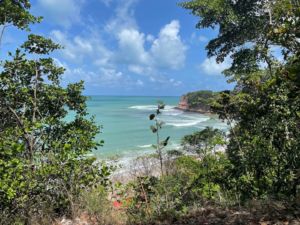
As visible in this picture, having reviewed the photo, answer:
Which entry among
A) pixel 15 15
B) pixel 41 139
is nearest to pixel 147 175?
pixel 41 139

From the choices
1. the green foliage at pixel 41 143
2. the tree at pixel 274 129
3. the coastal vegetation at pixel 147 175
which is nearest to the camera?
the tree at pixel 274 129

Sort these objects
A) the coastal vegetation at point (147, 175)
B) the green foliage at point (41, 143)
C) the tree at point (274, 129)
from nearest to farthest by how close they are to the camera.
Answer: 1. the tree at point (274, 129)
2. the coastal vegetation at point (147, 175)
3. the green foliage at point (41, 143)

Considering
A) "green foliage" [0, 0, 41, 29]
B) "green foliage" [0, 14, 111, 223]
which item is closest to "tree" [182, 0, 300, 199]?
"green foliage" [0, 14, 111, 223]

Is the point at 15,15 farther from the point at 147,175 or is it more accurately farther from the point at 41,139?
the point at 147,175

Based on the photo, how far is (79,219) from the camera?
595cm

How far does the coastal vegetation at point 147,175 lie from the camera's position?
4.31 meters

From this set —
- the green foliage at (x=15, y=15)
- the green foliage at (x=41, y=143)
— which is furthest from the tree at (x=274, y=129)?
the green foliage at (x=15, y=15)

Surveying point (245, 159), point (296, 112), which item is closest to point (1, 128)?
point (245, 159)

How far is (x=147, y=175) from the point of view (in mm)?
6340

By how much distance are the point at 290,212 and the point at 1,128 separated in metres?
5.77

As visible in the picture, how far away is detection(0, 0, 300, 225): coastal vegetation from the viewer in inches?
170

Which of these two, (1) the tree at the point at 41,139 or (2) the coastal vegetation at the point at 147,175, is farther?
(1) the tree at the point at 41,139

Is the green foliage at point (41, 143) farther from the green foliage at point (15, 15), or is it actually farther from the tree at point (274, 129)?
the tree at point (274, 129)

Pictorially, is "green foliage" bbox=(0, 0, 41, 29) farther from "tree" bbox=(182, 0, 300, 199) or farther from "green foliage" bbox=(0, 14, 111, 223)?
"tree" bbox=(182, 0, 300, 199)
